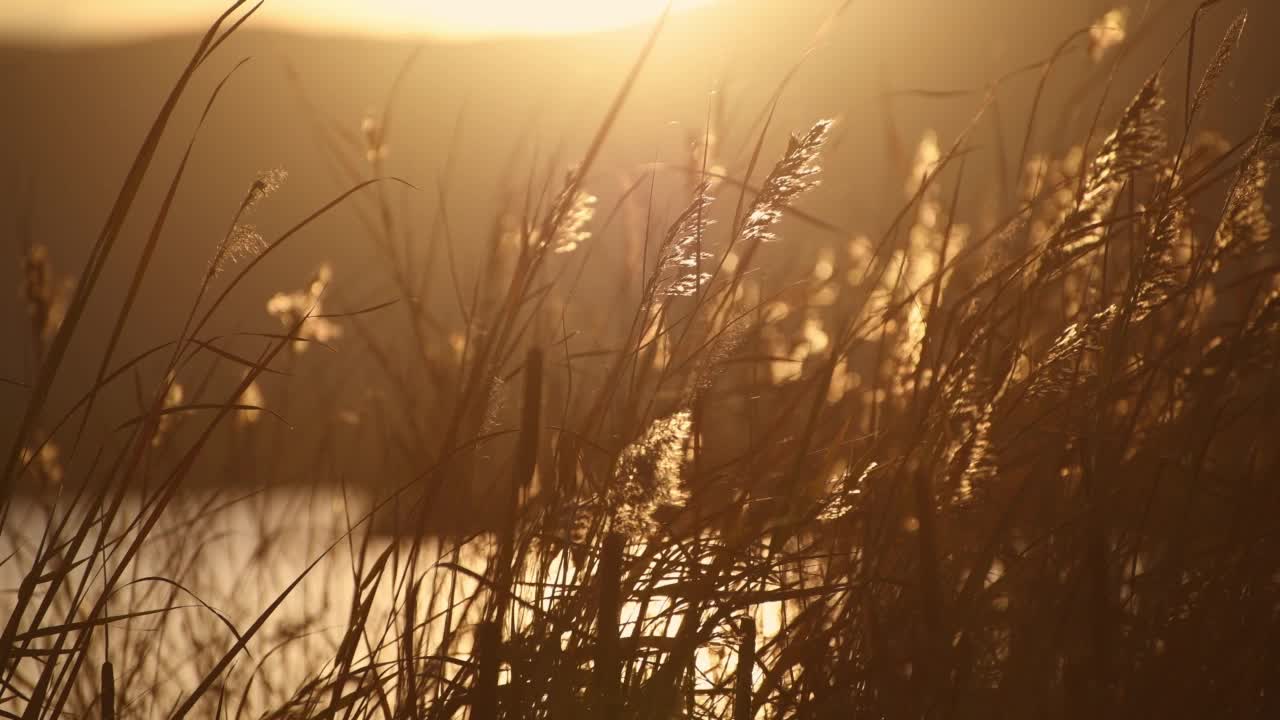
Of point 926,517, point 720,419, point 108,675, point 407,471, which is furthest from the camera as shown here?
point 720,419

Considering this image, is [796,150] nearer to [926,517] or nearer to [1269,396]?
[926,517]

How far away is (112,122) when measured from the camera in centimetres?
2117

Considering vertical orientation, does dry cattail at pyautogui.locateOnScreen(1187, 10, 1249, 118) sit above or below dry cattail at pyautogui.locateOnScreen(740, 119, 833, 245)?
above

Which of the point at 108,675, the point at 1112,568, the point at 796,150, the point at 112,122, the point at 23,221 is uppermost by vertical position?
the point at 112,122

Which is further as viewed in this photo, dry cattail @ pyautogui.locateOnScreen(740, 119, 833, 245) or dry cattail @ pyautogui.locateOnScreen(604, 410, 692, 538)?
dry cattail @ pyautogui.locateOnScreen(740, 119, 833, 245)

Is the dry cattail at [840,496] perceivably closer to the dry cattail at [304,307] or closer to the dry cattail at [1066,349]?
the dry cattail at [1066,349]

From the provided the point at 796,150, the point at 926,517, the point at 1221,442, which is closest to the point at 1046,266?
the point at 796,150

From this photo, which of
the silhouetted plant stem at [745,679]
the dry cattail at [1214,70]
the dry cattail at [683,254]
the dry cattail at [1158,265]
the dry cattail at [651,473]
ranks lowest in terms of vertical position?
the silhouetted plant stem at [745,679]

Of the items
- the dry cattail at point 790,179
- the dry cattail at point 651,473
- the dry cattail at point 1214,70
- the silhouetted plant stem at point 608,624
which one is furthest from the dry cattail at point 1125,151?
the silhouetted plant stem at point 608,624

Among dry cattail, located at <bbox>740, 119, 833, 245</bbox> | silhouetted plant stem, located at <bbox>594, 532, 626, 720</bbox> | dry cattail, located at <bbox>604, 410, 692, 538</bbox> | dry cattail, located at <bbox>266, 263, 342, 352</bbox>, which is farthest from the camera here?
dry cattail, located at <bbox>266, 263, 342, 352</bbox>

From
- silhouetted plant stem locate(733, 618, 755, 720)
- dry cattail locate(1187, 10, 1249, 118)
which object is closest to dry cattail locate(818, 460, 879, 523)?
silhouetted plant stem locate(733, 618, 755, 720)

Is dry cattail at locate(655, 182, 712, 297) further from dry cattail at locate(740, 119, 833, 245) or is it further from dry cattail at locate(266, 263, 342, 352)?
dry cattail at locate(266, 263, 342, 352)

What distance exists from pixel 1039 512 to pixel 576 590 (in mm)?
523

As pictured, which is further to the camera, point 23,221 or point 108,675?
point 23,221
